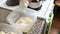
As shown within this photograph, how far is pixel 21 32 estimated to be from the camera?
81 centimetres

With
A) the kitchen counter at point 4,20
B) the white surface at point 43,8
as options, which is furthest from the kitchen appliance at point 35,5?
the kitchen counter at point 4,20

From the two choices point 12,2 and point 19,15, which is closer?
point 19,15

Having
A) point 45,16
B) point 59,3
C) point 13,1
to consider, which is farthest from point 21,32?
point 59,3

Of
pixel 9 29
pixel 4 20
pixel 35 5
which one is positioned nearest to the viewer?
pixel 9 29

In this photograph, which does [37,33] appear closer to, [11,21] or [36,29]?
[36,29]

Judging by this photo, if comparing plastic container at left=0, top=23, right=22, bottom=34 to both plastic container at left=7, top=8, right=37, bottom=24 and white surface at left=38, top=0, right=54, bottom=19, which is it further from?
white surface at left=38, top=0, right=54, bottom=19

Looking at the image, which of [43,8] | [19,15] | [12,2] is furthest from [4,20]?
[43,8]

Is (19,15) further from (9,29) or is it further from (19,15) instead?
(9,29)

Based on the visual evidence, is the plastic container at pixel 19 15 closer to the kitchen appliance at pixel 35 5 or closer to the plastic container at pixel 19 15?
the plastic container at pixel 19 15

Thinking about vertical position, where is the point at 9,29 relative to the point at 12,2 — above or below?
below

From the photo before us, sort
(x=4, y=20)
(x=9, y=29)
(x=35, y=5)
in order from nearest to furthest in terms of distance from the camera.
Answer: (x=9, y=29)
(x=4, y=20)
(x=35, y=5)

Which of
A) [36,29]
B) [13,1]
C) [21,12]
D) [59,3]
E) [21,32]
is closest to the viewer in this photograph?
[21,32]

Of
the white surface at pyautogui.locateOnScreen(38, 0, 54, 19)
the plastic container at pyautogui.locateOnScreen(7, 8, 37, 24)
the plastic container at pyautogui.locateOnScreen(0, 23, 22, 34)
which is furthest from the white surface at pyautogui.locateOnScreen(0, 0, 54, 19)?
the plastic container at pyautogui.locateOnScreen(0, 23, 22, 34)

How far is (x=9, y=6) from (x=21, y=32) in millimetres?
488
